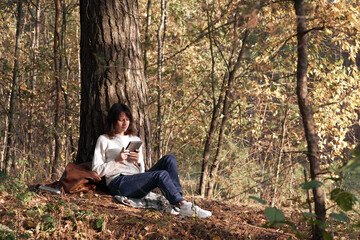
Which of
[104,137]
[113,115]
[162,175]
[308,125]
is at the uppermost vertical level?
[113,115]

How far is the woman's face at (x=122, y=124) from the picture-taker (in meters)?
4.70

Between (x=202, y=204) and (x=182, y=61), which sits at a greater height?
(x=182, y=61)

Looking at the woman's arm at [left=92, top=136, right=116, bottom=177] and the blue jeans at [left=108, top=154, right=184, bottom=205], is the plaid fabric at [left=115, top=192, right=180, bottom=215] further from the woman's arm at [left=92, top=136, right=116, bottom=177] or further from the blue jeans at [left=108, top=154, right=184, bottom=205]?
the woman's arm at [left=92, top=136, right=116, bottom=177]

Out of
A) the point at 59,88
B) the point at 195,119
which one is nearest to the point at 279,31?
the point at 59,88

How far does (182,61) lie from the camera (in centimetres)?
903

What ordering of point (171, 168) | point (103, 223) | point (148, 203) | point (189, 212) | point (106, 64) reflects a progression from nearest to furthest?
1. point (103, 223)
2. point (189, 212)
3. point (148, 203)
4. point (171, 168)
5. point (106, 64)

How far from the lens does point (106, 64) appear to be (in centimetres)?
491

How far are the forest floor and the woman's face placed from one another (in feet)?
3.15

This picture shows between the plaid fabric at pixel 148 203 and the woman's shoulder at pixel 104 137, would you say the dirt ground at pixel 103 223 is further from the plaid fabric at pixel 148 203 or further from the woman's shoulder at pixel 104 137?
the woman's shoulder at pixel 104 137

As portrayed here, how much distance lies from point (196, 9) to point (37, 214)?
23.0ft

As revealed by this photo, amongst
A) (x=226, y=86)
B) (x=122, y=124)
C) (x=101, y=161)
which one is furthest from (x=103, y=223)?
(x=226, y=86)

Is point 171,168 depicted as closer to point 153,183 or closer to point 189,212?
point 153,183

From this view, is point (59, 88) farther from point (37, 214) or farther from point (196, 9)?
point (37, 214)

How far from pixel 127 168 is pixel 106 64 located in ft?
4.17
